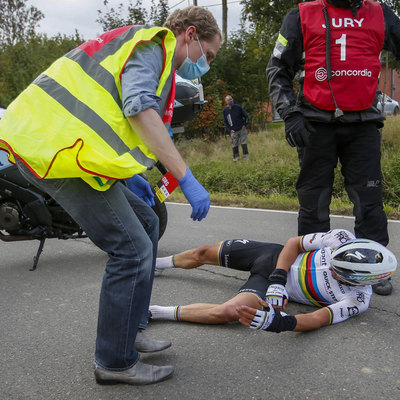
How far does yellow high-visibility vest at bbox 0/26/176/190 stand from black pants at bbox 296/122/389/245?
1.76 meters

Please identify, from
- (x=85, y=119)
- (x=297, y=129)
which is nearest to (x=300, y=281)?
(x=297, y=129)

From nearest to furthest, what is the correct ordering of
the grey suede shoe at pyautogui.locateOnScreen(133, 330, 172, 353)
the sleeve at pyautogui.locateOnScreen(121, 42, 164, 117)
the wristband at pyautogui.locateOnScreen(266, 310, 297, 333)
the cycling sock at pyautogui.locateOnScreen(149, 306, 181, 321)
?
1. the sleeve at pyautogui.locateOnScreen(121, 42, 164, 117)
2. the grey suede shoe at pyautogui.locateOnScreen(133, 330, 172, 353)
3. the wristband at pyautogui.locateOnScreen(266, 310, 297, 333)
4. the cycling sock at pyautogui.locateOnScreen(149, 306, 181, 321)

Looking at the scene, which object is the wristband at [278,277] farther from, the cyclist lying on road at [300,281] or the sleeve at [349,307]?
the sleeve at [349,307]

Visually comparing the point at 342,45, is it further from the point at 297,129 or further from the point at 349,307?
the point at 349,307

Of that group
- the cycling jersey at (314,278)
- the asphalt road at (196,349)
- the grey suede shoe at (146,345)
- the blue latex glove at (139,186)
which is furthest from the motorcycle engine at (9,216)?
the grey suede shoe at (146,345)

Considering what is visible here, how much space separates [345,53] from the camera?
132 inches

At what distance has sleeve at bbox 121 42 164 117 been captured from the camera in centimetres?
197

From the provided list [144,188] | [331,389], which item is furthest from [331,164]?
[331,389]

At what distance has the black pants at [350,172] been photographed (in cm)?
351

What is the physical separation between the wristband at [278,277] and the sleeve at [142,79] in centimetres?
161

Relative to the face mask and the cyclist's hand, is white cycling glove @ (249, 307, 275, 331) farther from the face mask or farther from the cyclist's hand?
the face mask

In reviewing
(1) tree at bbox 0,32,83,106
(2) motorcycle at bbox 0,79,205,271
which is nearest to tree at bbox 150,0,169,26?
(1) tree at bbox 0,32,83,106

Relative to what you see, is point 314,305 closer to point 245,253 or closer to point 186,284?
point 245,253

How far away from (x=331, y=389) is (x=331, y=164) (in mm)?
1783
